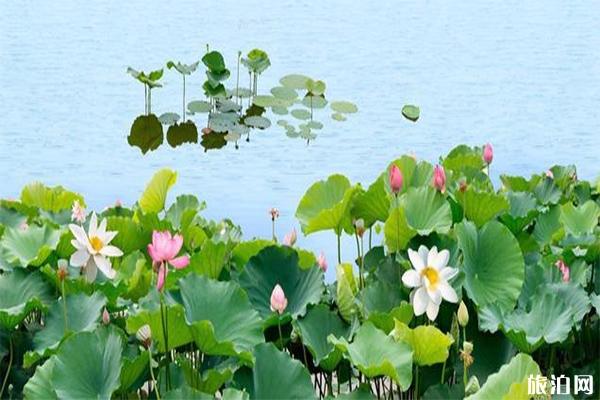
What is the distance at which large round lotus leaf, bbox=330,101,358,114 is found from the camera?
22.3 ft

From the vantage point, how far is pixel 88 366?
2.06 metres

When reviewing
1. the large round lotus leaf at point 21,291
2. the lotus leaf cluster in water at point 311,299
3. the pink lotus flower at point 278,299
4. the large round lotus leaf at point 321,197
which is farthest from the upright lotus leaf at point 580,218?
the large round lotus leaf at point 21,291

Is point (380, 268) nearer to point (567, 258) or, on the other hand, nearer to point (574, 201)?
point (567, 258)

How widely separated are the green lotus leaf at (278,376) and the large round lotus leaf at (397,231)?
1.59 feet

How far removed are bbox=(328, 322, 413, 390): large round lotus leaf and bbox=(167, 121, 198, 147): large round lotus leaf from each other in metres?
4.39

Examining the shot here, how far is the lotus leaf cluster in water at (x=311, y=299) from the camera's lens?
206cm

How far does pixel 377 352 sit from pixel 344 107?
4.80 m

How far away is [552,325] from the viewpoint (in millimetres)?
2312

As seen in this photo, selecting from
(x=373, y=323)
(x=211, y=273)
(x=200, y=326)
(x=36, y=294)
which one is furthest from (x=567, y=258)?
(x=36, y=294)

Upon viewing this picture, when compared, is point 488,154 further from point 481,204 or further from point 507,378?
point 507,378

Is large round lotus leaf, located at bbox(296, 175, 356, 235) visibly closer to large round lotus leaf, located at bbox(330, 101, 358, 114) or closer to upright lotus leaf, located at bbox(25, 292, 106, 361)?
upright lotus leaf, located at bbox(25, 292, 106, 361)

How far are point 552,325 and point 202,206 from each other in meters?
1.05

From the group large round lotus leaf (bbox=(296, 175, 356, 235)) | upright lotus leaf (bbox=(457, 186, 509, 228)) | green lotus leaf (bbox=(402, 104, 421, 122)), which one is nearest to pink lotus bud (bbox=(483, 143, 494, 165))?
upright lotus leaf (bbox=(457, 186, 509, 228))

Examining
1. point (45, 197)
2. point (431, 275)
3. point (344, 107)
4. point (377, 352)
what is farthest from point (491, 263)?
point (344, 107)
